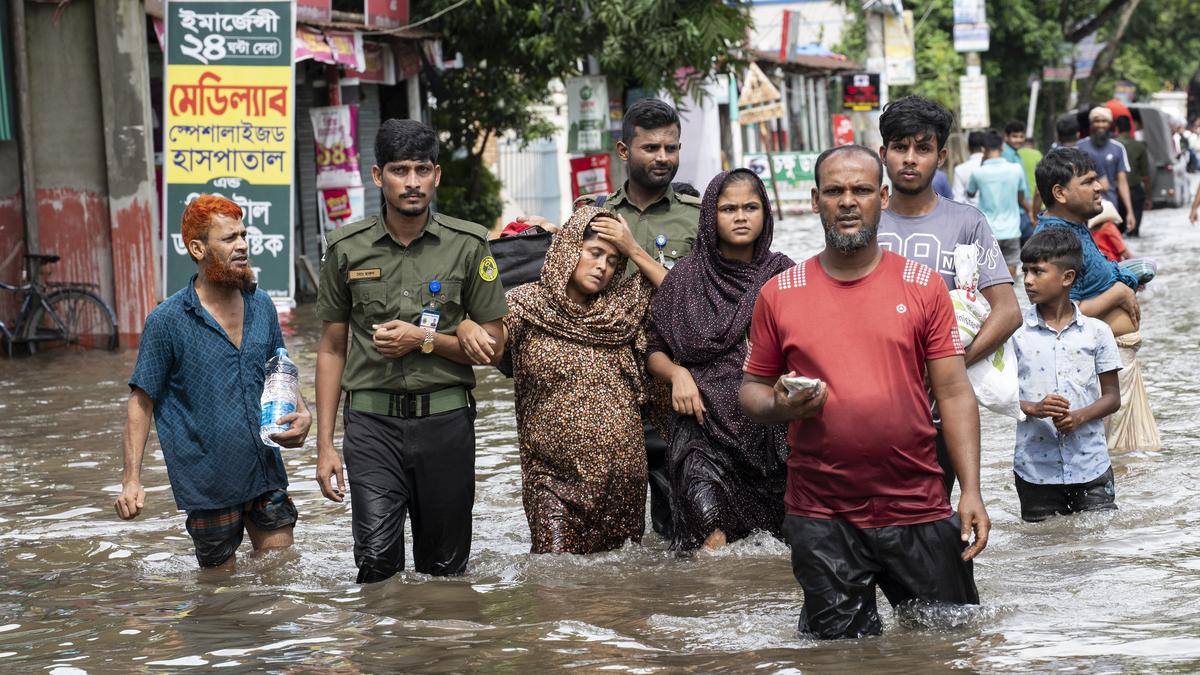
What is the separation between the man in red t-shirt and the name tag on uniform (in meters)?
1.72

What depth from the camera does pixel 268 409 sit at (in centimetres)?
608

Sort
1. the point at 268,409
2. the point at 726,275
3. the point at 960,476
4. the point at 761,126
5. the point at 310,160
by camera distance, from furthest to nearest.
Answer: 1. the point at 761,126
2. the point at 310,160
3. the point at 726,275
4. the point at 268,409
5. the point at 960,476

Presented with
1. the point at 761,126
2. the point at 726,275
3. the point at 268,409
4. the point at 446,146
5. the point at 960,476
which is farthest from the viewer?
the point at 761,126

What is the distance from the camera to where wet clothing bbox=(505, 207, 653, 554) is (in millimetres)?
6746

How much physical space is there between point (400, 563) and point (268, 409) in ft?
2.49

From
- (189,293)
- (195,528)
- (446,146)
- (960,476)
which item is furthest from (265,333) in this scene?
(446,146)

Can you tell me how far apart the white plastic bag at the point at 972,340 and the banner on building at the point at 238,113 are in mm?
8917

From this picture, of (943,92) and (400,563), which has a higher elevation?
(943,92)

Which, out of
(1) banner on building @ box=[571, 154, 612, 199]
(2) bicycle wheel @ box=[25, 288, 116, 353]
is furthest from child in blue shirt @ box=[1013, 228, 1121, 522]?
(1) banner on building @ box=[571, 154, 612, 199]

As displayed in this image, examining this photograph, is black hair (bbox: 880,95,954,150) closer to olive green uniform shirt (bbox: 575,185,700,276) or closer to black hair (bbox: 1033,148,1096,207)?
olive green uniform shirt (bbox: 575,185,700,276)

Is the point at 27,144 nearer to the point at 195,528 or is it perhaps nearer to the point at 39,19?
the point at 39,19

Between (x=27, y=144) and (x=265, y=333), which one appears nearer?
(x=265, y=333)

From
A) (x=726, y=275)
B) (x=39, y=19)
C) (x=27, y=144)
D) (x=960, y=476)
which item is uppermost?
(x=39, y=19)

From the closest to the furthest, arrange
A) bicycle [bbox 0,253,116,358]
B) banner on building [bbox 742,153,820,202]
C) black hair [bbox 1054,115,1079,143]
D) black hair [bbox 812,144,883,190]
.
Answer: black hair [bbox 812,144,883,190], bicycle [bbox 0,253,116,358], black hair [bbox 1054,115,1079,143], banner on building [bbox 742,153,820,202]
